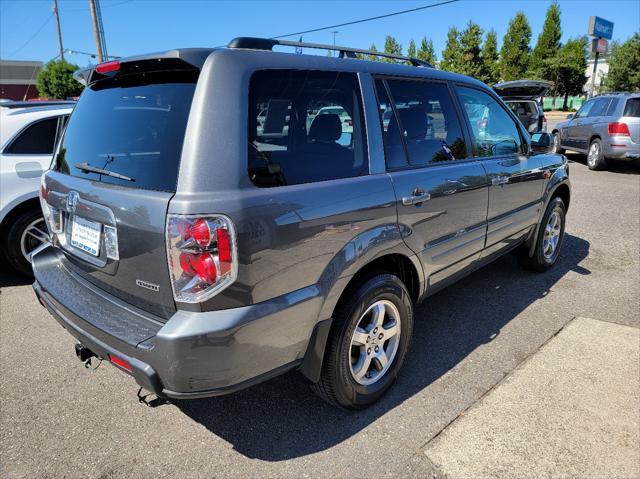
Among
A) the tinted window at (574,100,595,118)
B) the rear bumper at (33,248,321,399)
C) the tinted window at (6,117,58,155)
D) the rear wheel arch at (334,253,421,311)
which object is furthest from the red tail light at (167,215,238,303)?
the tinted window at (574,100,595,118)

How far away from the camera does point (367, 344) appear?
102 inches

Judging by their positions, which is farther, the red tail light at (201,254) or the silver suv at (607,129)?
the silver suv at (607,129)

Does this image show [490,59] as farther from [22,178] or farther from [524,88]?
[22,178]

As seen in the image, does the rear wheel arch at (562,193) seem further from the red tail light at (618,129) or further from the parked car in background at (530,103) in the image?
the red tail light at (618,129)

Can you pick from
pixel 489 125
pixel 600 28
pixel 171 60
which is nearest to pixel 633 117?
pixel 489 125

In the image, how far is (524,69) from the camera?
143ft

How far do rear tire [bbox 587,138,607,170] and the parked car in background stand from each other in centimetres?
125

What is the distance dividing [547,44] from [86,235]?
163ft

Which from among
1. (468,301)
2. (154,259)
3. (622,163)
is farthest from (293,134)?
(622,163)

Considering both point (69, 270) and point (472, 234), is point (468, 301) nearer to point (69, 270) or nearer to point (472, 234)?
point (472, 234)

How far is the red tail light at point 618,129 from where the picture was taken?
34.5 ft

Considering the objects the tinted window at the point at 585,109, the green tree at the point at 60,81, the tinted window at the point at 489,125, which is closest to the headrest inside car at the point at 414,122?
the tinted window at the point at 489,125

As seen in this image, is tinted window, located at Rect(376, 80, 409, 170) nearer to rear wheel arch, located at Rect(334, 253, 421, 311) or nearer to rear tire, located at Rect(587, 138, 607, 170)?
rear wheel arch, located at Rect(334, 253, 421, 311)

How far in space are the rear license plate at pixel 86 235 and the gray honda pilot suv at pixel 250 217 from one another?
0.04 feet
